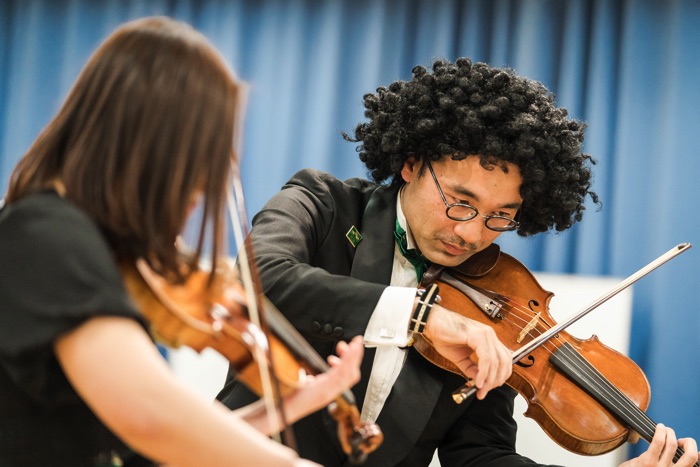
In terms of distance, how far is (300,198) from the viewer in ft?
6.50

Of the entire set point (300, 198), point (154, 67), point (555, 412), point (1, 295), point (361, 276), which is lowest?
point (555, 412)

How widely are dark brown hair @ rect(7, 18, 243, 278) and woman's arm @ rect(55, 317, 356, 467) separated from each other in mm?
149

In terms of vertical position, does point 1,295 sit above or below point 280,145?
above

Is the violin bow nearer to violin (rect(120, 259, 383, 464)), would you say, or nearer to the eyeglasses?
violin (rect(120, 259, 383, 464))

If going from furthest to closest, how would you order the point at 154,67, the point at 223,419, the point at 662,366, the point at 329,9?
the point at 329,9, the point at 662,366, the point at 154,67, the point at 223,419

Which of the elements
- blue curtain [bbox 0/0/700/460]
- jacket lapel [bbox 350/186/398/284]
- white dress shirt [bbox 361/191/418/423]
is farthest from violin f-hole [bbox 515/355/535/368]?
blue curtain [bbox 0/0/700/460]

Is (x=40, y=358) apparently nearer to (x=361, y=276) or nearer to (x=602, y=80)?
A: (x=361, y=276)

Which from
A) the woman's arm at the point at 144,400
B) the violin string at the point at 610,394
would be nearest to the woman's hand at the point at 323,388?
the woman's arm at the point at 144,400

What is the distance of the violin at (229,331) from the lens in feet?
3.12

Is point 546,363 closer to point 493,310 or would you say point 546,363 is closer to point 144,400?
point 493,310

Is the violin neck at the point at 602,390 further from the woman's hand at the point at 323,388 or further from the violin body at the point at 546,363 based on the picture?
the woman's hand at the point at 323,388

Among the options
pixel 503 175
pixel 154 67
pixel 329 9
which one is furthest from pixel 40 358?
pixel 329 9

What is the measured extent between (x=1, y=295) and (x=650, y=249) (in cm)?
220

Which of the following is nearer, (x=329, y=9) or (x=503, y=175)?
(x=503, y=175)
